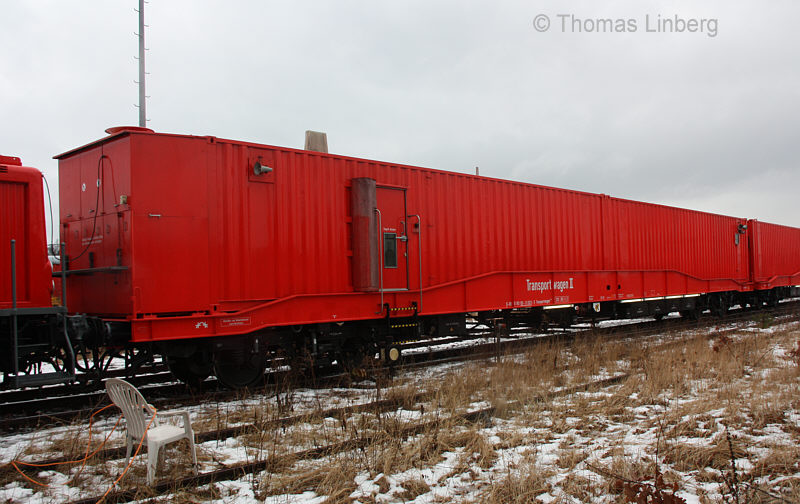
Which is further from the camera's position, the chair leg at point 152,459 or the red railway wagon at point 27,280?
the red railway wagon at point 27,280

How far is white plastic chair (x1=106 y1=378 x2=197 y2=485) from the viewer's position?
4477 millimetres

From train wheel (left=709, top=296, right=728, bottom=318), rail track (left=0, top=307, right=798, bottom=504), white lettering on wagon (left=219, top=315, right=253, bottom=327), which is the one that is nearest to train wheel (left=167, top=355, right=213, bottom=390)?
white lettering on wagon (left=219, top=315, right=253, bottom=327)

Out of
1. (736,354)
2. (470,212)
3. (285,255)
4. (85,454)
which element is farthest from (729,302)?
(85,454)

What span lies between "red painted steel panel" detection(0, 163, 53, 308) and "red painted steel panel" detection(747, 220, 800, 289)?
75.3ft

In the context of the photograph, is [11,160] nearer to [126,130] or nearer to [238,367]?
[126,130]

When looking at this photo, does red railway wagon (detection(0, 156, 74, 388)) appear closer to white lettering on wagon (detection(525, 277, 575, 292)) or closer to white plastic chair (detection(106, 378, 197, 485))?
white plastic chair (detection(106, 378, 197, 485))

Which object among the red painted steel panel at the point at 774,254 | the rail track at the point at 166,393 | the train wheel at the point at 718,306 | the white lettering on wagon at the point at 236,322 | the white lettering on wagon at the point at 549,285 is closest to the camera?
the rail track at the point at 166,393

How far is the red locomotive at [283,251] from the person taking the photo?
745cm

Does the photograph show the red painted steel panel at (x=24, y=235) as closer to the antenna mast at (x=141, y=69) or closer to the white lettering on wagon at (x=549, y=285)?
the white lettering on wagon at (x=549, y=285)

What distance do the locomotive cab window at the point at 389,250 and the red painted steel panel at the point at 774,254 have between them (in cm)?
1773

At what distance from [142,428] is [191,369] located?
11.5ft

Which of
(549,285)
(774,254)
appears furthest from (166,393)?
(774,254)

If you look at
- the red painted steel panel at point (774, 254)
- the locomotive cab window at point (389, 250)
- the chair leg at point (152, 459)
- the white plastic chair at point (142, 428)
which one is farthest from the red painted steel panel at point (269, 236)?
the red painted steel panel at point (774, 254)

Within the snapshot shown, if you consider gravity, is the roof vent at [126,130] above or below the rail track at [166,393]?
above
